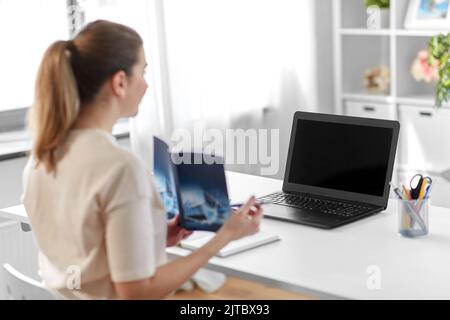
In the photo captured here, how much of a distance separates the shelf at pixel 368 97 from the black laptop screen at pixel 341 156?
6.02 feet

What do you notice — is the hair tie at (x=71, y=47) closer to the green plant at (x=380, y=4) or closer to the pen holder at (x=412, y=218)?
the pen holder at (x=412, y=218)

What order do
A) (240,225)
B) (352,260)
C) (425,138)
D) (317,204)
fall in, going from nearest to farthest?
(240,225) → (352,260) → (317,204) → (425,138)

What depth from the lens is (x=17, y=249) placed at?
3.11 m

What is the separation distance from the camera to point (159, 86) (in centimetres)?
354

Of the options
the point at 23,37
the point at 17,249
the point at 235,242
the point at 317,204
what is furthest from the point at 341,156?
the point at 23,37

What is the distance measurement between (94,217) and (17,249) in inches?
65.5

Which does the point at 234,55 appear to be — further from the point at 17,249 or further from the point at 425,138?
the point at 17,249

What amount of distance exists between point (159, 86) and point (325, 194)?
4.59 ft

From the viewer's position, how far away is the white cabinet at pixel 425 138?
13.1 feet

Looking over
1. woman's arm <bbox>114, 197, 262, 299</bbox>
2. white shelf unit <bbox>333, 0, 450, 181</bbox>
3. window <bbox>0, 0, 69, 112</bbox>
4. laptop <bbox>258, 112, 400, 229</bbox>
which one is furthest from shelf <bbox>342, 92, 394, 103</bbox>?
woman's arm <bbox>114, 197, 262, 299</bbox>

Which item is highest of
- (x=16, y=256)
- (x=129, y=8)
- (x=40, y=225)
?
(x=129, y=8)

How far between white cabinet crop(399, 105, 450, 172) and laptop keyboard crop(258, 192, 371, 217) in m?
1.80

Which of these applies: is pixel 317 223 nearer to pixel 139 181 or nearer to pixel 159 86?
pixel 139 181
